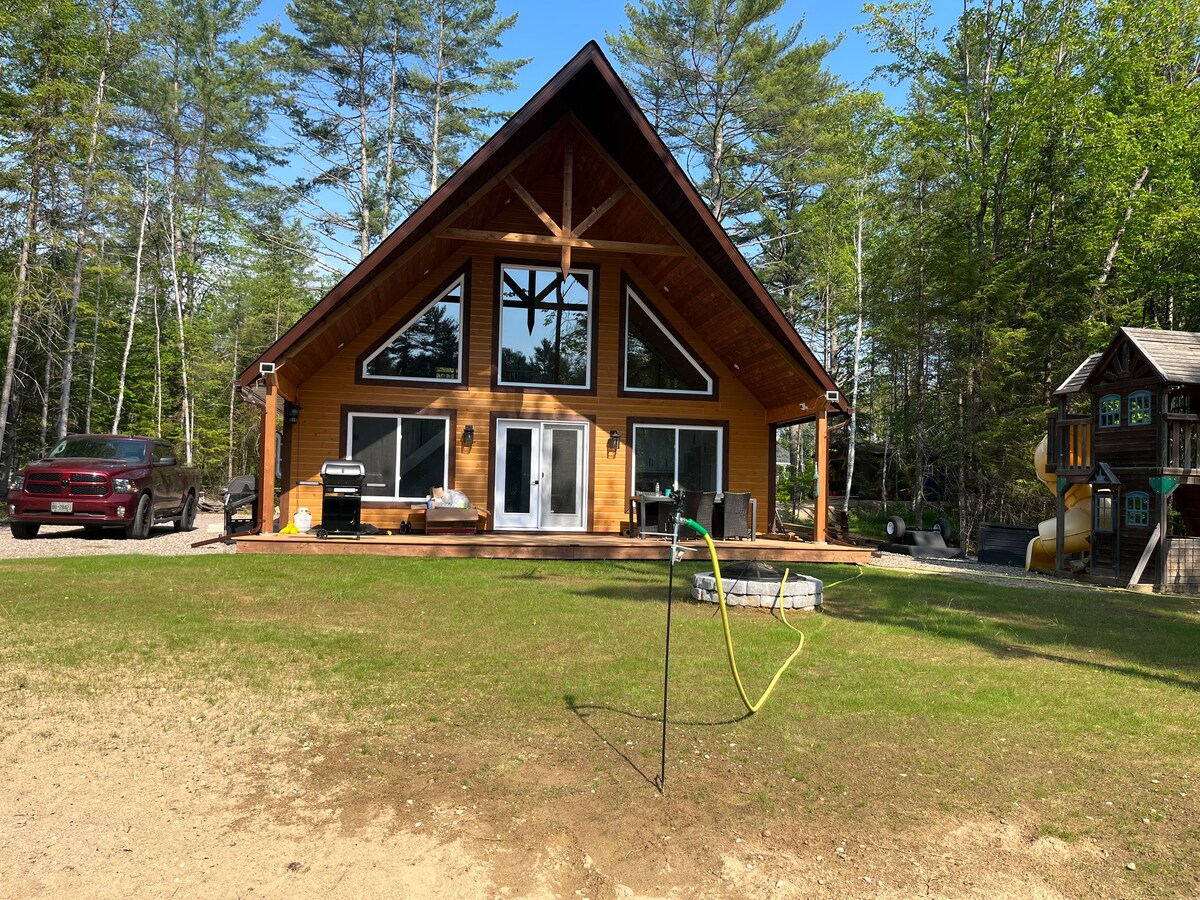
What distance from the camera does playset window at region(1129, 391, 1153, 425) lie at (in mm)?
11500

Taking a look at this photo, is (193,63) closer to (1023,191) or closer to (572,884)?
(1023,191)

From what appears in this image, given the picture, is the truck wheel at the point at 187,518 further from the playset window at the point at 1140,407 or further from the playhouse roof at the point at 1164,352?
the playset window at the point at 1140,407

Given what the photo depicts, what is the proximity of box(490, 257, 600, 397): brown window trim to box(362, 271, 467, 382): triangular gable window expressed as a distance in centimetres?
55

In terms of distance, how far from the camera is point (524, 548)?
35.8 ft

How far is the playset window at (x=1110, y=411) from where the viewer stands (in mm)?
12023

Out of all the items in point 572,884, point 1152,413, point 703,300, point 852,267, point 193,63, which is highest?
point 193,63

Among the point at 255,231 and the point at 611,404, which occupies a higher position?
the point at 255,231

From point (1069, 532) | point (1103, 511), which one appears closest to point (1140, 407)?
point (1103, 511)

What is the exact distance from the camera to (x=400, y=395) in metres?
12.6

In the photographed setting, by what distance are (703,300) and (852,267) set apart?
49.3ft

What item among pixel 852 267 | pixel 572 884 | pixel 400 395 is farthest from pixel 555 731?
pixel 852 267

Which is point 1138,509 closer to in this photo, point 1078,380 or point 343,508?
point 1078,380

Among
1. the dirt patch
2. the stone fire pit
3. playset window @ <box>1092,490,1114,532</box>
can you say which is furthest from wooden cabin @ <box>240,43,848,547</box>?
the dirt patch

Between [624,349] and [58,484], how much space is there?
8681 millimetres
